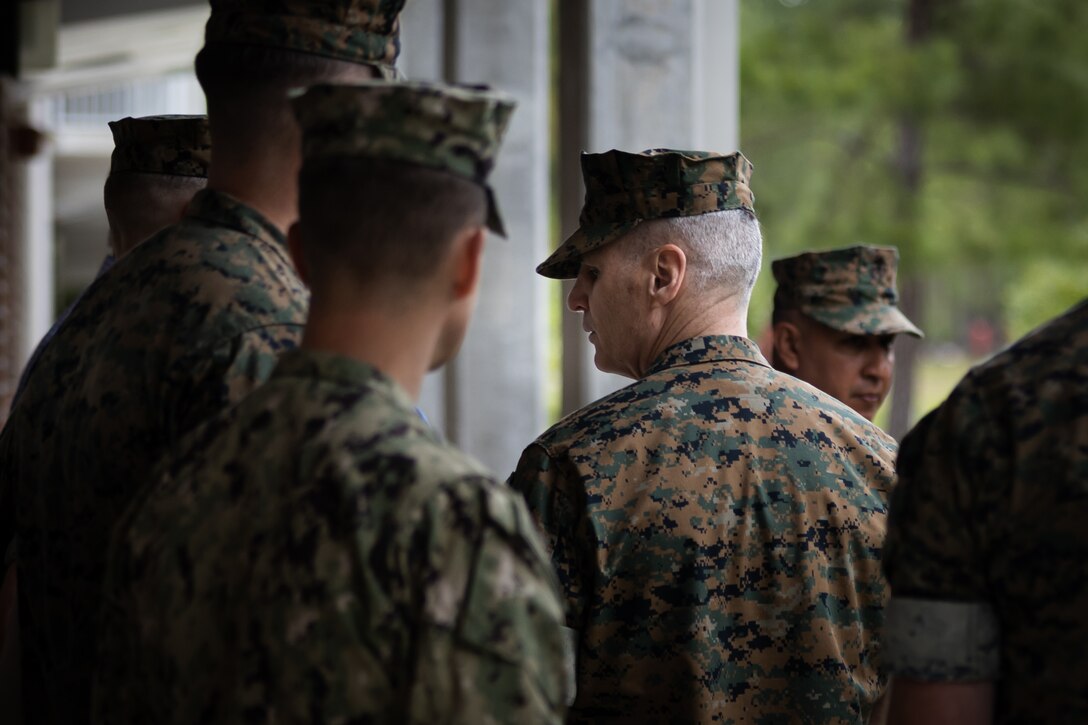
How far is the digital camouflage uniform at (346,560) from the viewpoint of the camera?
1.52 meters

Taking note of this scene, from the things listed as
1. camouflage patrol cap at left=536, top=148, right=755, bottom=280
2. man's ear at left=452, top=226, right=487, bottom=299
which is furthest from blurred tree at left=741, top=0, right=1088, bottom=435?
man's ear at left=452, top=226, right=487, bottom=299

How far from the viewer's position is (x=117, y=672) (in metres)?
1.74

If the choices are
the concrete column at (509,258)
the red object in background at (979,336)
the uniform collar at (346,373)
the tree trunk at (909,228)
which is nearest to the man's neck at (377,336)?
the uniform collar at (346,373)

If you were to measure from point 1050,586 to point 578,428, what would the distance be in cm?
110

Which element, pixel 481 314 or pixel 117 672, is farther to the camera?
pixel 481 314

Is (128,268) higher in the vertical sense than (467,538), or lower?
higher

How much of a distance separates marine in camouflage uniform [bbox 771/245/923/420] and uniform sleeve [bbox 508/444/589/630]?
159cm

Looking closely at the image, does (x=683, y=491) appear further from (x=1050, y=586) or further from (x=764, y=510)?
(x=1050, y=586)

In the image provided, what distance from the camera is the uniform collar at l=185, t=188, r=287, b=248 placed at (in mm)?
2150

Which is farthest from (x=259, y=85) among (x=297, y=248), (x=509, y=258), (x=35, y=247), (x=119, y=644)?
(x=35, y=247)

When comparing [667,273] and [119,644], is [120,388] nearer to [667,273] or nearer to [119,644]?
[119,644]

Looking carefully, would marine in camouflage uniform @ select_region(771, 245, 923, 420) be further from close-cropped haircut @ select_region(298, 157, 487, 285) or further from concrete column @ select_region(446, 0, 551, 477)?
concrete column @ select_region(446, 0, 551, 477)

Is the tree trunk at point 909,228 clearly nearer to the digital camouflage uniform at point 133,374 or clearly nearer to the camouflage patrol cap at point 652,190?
the camouflage patrol cap at point 652,190

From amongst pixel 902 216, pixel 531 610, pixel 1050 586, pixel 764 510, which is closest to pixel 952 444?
pixel 1050 586
